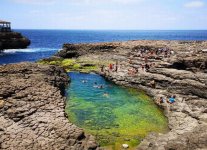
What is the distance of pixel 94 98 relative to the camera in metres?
42.4

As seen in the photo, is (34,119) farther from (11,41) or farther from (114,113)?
(11,41)

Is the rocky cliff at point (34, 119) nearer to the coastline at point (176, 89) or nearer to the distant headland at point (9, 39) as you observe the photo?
the coastline at point (176, 89)

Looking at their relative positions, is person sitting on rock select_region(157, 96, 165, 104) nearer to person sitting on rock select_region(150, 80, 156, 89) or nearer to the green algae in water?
the green algae in water

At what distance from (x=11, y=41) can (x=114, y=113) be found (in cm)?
7988

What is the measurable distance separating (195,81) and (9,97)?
2666 centimetres

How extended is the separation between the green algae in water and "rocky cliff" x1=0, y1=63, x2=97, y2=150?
313 cm

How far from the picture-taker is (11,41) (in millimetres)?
104688

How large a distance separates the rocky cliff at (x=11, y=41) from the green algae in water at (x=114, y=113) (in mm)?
60682

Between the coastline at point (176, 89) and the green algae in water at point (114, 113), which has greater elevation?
the coastline at point (176, 89)

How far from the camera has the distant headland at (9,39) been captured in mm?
100637

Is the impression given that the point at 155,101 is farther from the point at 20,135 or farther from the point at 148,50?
the point at 148,50

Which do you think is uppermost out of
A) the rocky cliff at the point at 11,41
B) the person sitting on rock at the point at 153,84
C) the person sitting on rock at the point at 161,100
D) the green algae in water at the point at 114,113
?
the rocky cliff at the point at 11,41

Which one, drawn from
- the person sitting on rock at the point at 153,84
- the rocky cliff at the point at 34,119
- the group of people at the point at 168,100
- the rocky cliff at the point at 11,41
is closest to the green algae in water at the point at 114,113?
the group of people at the point at 168,100

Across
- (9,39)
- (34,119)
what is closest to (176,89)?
(34,119)
